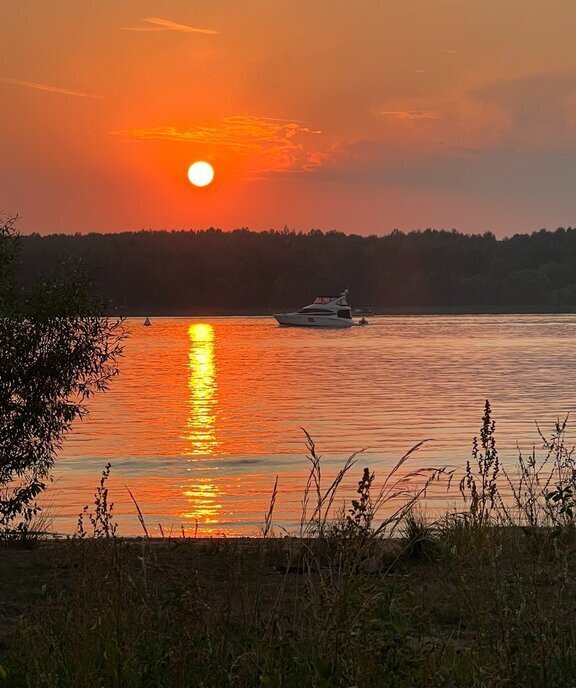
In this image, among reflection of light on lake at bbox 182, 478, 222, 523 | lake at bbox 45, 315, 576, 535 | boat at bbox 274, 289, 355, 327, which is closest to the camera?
reflection of light on lake at bbox 182, 478, 222, 523

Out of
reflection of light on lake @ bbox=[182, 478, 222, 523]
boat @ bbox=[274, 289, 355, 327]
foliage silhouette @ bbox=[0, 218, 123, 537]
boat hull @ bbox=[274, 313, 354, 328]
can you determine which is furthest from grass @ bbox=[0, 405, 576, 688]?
boat @ bbox=[274, 289, 355, 327]

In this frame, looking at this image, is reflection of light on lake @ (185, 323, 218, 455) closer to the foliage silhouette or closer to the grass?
the foliage silhouette

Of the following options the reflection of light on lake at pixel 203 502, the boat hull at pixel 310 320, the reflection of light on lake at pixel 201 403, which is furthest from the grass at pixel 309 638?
the boat hull at pixel 310 320

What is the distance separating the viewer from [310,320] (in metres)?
139

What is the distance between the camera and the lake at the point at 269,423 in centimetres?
1856

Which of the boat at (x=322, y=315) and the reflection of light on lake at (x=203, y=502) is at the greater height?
the boat at (x=322, y=315)

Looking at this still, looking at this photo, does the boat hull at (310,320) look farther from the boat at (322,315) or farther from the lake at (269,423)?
the lake at (269,423)

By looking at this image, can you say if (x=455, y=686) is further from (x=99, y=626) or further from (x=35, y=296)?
(x=35, y=296)

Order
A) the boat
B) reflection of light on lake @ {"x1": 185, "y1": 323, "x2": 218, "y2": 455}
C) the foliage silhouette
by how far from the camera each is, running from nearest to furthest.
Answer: the foliage silhouette < reflection of light on lake @ {"x1": 185, "y1": 323, "x2": 218, "y2": 455} < the boat

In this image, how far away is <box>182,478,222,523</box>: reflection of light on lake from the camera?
16719mm

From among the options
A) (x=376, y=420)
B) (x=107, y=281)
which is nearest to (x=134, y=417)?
(x=376, y=420)

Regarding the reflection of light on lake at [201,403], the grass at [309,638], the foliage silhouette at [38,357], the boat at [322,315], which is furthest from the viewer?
the boat at [322,315]

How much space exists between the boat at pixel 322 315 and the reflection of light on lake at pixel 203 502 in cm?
11613

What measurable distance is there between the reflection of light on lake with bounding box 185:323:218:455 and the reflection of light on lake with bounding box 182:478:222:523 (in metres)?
6.07
